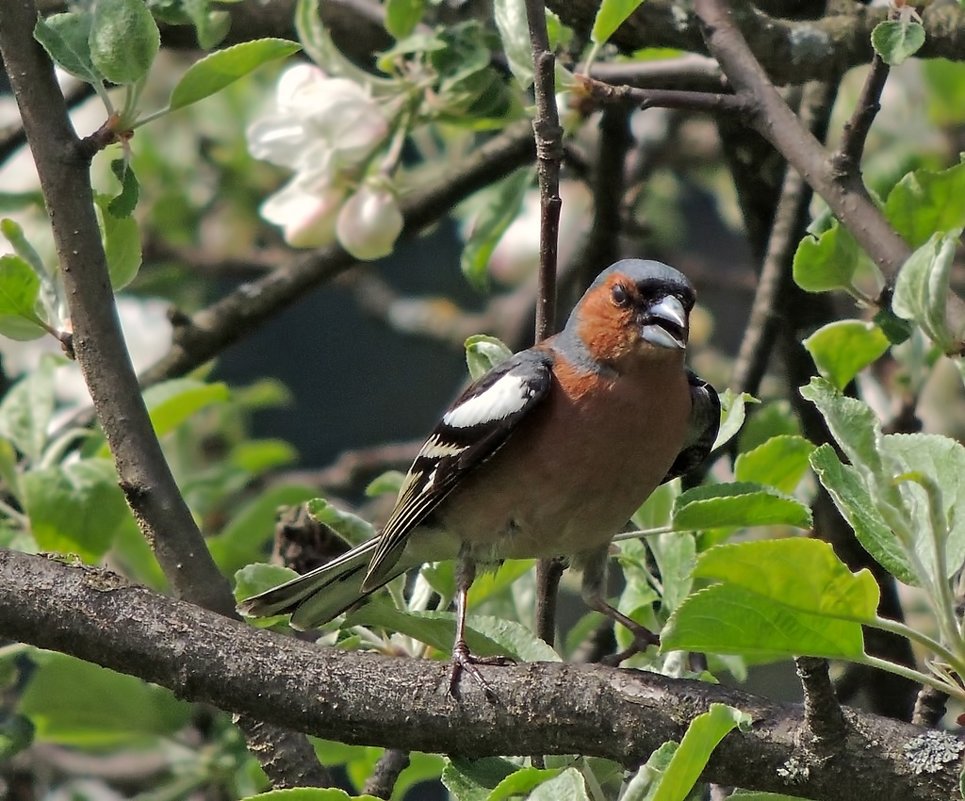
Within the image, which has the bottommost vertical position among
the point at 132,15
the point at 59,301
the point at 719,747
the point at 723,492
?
the point at 719,747

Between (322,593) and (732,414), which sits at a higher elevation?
(732,414)

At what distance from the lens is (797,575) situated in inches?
70.2

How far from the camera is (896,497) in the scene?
5.84 feet

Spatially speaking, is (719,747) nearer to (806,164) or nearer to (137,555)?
(806,164)

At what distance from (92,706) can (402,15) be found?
198 centimetres

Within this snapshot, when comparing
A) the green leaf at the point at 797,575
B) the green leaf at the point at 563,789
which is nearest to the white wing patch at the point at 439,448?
the green leaf at the point at 563,789

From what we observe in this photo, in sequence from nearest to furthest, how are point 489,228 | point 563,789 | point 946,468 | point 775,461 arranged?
point 563,789
point 946,468
point 775,461
point 489,228

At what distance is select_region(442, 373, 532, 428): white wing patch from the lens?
10.2ft

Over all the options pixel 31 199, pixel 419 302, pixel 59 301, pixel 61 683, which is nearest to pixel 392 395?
pixel 419 302

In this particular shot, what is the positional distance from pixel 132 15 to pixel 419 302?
5.15 meters

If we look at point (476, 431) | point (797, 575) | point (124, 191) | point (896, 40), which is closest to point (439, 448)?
point (476, 431)

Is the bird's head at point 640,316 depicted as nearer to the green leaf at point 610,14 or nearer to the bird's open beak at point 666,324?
the bird's open beak at point 666,324

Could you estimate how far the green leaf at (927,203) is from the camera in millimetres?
2592

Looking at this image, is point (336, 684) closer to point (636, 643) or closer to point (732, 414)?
point (636, 643)
